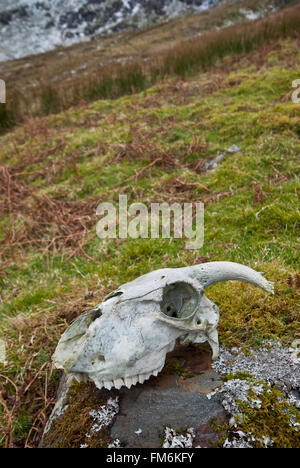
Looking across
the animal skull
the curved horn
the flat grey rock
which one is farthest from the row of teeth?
the curved horn

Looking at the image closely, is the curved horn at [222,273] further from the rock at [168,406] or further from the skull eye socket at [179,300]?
the rock at [168,406]

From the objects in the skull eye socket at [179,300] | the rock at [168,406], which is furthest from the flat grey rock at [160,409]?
the skull eye socket at [179,300]

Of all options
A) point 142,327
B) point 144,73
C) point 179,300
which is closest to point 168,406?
point 142,327

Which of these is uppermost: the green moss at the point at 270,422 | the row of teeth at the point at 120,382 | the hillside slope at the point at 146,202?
the row of teeth at the point at 120,382

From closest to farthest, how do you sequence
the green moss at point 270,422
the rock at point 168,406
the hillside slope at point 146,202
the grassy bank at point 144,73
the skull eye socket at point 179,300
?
1. the green moss at point 270,422
2. the rock at point 168,406
3. the skull eye socket at point 179,300
4. the hillside slope at point 146,202
5. the grassy bank at point 144,73

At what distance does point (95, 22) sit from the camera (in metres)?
48.7

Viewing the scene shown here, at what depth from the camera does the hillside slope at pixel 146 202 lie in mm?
2961

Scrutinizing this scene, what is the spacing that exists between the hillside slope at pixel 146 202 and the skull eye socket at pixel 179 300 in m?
0.48

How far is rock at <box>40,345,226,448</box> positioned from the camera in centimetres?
191

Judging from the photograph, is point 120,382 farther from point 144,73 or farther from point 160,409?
point 144,73

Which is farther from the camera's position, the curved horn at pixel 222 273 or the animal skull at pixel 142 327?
the curved horn at pixel 222 273

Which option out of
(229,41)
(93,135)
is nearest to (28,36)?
(229,41)
